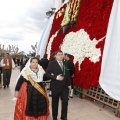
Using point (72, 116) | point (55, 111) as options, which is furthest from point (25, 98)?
point (72, 116)

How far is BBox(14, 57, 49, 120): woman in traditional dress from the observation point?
12.2 ft

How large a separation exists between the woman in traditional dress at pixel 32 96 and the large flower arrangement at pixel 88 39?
2310 millimetres

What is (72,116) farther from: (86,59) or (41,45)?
(41,45)

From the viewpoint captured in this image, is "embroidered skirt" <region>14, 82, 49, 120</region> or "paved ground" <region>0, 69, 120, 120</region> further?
"paved ground" <region>0, 69, 120, 120</region>

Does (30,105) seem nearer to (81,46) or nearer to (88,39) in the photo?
(88,39)

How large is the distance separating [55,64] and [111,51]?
5.57ft

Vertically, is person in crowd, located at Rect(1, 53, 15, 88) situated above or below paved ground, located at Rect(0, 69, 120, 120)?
above

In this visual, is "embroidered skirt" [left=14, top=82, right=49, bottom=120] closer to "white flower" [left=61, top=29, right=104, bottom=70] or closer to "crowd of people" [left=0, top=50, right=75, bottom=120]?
"crowd of people" [left=0, top=50, right=75, bottom=120]

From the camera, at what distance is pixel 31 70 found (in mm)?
3754

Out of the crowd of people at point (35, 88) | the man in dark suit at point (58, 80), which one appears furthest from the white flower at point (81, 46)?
the crowd of people at point (35, 88)

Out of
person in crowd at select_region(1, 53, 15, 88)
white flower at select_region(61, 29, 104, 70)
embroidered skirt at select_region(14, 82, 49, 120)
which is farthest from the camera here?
person in crowd at select_region(1, 53, 15, 88)

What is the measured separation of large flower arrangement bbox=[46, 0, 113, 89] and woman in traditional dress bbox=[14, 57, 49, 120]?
7.58 ft

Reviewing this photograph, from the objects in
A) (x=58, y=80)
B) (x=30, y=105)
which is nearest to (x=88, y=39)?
(x=58, y=80)

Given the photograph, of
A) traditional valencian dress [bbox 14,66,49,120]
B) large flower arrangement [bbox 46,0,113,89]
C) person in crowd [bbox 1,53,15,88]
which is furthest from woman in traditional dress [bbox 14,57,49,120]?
person in crowd [bbox 1,53,15,88]
